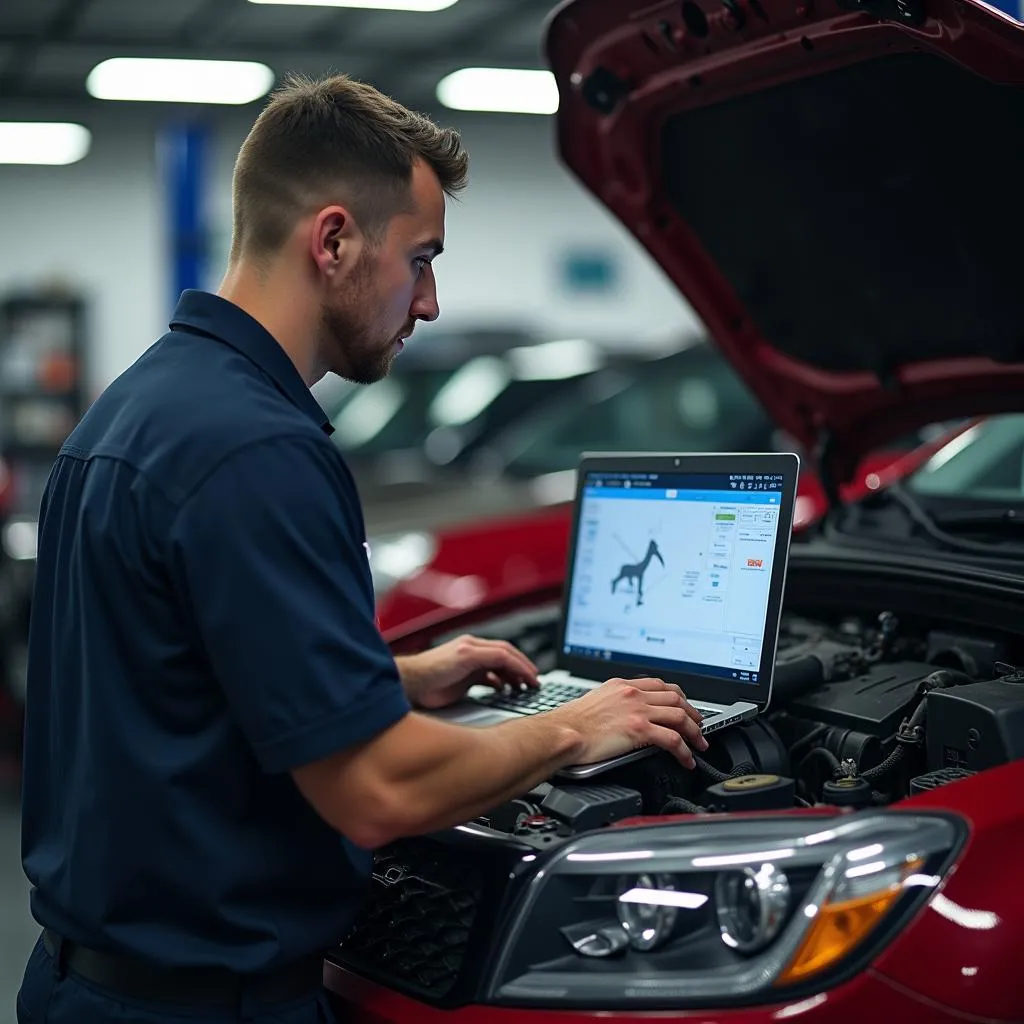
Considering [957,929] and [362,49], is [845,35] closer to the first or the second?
[957,929]

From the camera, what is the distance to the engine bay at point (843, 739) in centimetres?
162

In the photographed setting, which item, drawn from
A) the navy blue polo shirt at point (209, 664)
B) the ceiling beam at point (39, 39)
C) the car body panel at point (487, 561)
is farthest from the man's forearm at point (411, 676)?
the ceiling beam at point (39, 39)

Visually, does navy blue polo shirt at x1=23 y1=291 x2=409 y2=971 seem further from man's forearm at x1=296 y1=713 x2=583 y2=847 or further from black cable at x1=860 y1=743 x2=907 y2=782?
black cable at x1=860 y1=743 x2=907 y2=782

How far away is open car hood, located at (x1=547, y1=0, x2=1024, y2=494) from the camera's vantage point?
79.2 inches

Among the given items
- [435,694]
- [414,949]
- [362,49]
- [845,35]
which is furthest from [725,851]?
[362,49]

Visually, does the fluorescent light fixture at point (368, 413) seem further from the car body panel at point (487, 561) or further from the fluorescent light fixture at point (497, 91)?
the fluorescent light fixture at point (497, 91)

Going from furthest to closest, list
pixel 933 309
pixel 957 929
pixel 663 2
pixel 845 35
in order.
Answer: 1. pixel 933 309
2. pixel 663 2
3. pixel 845 35
4. pixel 957 929

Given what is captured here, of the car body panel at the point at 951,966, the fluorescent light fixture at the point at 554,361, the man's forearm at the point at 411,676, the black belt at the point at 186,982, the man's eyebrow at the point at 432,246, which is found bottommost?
the black belt at the point at 186,982

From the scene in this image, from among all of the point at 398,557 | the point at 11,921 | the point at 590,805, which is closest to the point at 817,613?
the point at 590,805

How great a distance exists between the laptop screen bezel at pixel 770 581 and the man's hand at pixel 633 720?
17 centimetres

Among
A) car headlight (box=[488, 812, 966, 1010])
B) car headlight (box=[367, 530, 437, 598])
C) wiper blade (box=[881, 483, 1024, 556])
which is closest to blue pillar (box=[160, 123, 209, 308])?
car headlight (box=[367, 530, 437, 598])

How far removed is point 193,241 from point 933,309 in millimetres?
4641

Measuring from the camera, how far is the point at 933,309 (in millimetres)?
2469

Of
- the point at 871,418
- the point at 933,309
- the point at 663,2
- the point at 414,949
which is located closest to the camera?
the point at 414,949
